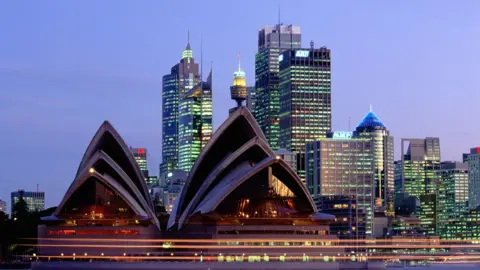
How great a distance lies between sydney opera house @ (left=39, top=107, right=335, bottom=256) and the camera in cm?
13350

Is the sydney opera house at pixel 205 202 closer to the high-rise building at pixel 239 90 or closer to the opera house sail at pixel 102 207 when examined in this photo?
the opera house sail at pixel 102 207

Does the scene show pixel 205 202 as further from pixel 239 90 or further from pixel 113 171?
pixel 239 90

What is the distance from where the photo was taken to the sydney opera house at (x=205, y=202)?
438 feet

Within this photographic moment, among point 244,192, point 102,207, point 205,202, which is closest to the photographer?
point 244,192

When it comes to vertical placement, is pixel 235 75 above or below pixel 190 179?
above

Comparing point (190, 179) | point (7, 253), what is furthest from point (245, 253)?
point (7, 253)

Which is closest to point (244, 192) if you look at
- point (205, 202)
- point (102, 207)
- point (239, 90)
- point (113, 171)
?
point (205, 202)

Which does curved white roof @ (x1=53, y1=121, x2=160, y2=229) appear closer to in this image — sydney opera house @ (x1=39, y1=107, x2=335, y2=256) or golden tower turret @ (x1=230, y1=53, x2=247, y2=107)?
sydney opera house @ (x1=39, y1=107, x2=335, y2=256)

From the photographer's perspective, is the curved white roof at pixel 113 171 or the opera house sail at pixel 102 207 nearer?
the curved white roof at pixel 113 171

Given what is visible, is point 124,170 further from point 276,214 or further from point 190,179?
point 276,214

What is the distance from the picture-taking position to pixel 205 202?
135m

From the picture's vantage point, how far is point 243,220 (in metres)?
133

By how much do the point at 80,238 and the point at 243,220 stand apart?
18062 millimetres

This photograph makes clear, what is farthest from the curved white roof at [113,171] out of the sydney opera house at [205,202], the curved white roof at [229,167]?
the curved white roof at [229,167]
